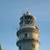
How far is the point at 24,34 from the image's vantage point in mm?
55125

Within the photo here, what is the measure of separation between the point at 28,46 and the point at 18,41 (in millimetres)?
3227

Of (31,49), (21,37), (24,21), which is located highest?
(24,21)

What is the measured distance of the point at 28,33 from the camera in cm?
5525

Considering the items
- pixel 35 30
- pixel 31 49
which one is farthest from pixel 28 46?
pixel 35 30

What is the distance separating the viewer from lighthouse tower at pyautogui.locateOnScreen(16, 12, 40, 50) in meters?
53.5

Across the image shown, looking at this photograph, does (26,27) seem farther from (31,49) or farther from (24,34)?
(31,49)

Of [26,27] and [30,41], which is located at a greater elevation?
[26,27]

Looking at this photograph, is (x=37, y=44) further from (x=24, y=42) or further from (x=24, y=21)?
(x=24, y=21)

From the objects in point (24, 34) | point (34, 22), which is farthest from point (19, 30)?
point (34, 22)

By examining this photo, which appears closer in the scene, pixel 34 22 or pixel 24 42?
pixel 24 42

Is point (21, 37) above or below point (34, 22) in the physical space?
below

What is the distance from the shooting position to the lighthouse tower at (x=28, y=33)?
2108 inches

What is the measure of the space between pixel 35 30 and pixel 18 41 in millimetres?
5821

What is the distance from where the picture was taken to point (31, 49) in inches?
2077
